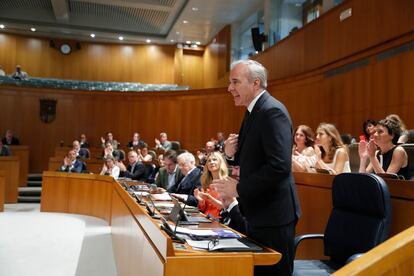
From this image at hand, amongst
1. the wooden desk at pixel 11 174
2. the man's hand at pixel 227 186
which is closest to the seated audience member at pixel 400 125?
Answer: the man's hand at pixel 227 186

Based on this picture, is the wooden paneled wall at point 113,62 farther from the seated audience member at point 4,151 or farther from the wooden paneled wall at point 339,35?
the seated audience member at point 4,151

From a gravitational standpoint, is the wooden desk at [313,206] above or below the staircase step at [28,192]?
above

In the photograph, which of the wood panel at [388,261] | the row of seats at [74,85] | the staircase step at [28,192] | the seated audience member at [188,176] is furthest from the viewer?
the row of seats at [74,85]

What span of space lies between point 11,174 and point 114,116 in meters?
4.47

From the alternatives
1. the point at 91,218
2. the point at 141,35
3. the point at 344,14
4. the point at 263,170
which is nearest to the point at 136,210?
the point at 263,170

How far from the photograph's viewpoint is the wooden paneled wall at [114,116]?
1150 centimetres

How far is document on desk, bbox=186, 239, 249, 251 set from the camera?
1477 mm

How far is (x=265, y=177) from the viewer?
164 cm

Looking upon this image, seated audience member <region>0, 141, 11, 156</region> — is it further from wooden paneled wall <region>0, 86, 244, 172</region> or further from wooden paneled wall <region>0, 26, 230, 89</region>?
wooden paneled wall <region>0, 26, 230, 89</region>

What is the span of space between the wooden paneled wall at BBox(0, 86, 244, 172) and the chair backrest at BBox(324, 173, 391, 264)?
8.59 m

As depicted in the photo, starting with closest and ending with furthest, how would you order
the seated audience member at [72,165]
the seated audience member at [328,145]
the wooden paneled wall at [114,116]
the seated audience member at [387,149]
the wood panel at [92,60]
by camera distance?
the seated audience member at [387,149] → the seated audience member at [328,145] → the seated audience member at [72,165] → the wooden paneled wall at [114,116] → the wood panel at [92,60]

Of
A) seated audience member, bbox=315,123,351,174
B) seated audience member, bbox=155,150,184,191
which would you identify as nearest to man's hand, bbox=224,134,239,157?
seated audience member, bbox=315,123,351,174

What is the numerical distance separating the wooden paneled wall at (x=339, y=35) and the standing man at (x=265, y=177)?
4723 mm

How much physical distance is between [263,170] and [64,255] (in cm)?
351
